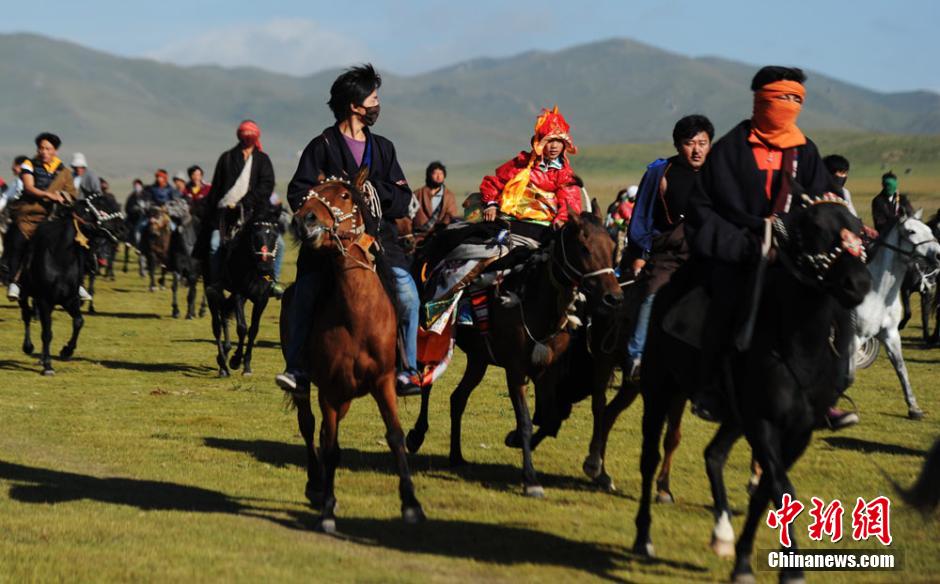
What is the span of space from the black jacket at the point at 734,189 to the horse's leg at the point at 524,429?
10.3ft

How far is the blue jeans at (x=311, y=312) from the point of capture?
388 inches

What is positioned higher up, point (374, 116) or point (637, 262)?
point (374, 116)

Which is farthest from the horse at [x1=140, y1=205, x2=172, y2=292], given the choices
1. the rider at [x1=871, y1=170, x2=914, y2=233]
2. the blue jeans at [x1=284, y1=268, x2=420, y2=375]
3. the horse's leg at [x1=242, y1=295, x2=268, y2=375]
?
the blue jeans at [x1=284, y1=268, x2=420, y2=375]

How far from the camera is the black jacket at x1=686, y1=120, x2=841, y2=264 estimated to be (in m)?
8.32

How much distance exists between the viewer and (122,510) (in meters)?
10.2

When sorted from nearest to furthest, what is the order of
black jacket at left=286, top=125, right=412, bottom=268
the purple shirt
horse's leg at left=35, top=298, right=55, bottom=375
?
black jacket at left=286, top=125, right=412, bottom=268 → the purple shirt → horse's leg at left=35, top=298, right=55, bottom=375

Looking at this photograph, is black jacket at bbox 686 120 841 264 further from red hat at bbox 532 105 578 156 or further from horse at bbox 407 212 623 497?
red hat at bbox 532 105 578 156

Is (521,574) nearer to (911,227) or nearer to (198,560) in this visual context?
(198,560)

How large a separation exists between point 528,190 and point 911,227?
23.3 ft

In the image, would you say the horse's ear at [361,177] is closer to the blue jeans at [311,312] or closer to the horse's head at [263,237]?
the blue jeans at [311,312]

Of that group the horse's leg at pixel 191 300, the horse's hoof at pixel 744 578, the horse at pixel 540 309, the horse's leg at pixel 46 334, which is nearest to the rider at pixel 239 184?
the horse's leg at pixel 46 334

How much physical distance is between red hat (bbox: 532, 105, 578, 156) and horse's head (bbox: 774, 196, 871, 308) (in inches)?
186

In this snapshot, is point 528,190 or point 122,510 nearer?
point 122,510

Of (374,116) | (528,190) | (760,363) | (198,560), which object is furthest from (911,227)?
(198,560)
